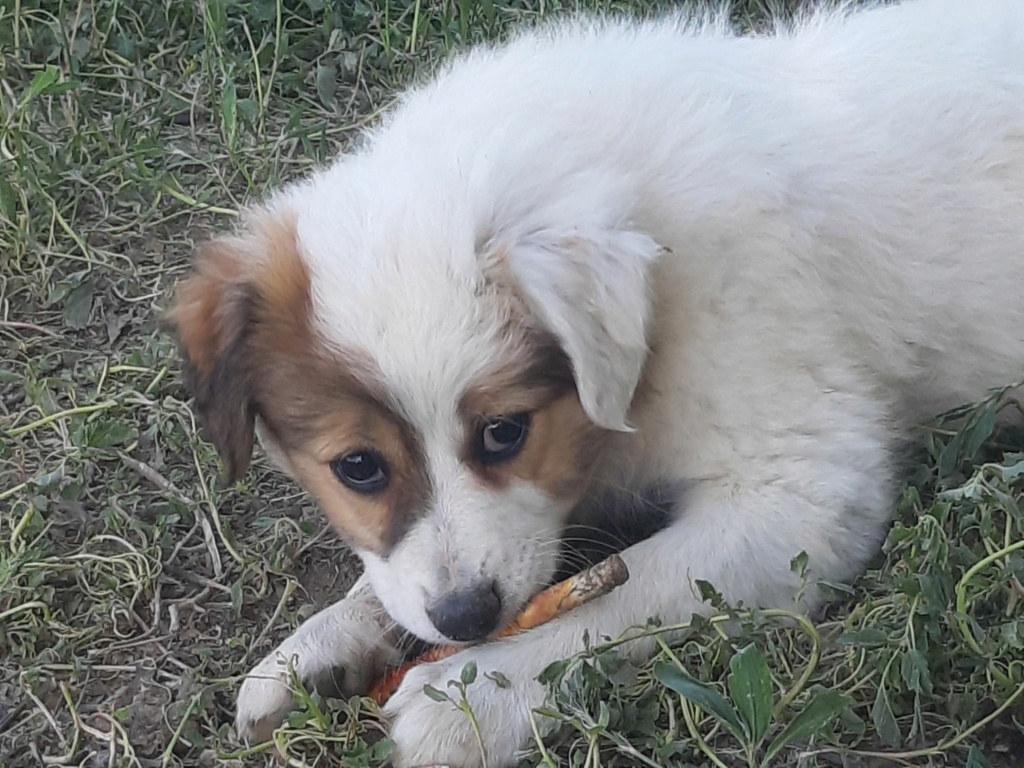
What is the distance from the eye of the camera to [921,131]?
131 inches

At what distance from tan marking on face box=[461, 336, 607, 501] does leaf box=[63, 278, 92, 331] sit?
186 centimetres

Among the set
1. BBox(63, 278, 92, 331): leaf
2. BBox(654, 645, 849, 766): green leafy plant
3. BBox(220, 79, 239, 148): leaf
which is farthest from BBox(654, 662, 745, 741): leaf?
BBox(220, 79, 239, 148): leaf

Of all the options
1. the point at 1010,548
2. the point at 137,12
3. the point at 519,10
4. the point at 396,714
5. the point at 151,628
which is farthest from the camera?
the point at 137,12

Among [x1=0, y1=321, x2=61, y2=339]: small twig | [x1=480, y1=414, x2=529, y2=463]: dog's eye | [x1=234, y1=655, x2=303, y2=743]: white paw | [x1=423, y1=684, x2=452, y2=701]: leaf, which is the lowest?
[x1=0, y1=321, x2=61, y2=339]: small twig

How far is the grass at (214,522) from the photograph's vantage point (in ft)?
A: 8.84

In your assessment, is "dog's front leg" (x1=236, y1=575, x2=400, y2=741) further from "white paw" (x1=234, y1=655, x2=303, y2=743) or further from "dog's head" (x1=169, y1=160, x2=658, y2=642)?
"dog's head" (x1=169, y1=160, x2=658, y2=642)

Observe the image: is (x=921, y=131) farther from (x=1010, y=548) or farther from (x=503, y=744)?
(x=503, y=744)

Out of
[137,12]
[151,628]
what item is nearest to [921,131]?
[151,628]

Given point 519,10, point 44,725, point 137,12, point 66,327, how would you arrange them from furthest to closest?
point 137,12 → point 519,10 → point 66,327 → point 44,725

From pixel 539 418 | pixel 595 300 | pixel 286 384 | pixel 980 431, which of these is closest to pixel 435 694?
pixel 539 418

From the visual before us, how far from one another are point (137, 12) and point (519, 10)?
4.96 ft

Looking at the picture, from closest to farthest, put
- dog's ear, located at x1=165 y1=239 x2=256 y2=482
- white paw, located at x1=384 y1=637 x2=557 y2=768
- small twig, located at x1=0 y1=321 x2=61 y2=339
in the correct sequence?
white paw, located at x1=384 y1=637 x2=557 y2=768
dog's ear, located at x1=165 y1=239 x2=256 y2=482
small twig, located at x1=0 y1=321 x2=61 y2=339

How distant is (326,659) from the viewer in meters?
3.05

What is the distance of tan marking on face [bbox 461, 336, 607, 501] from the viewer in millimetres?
2781
